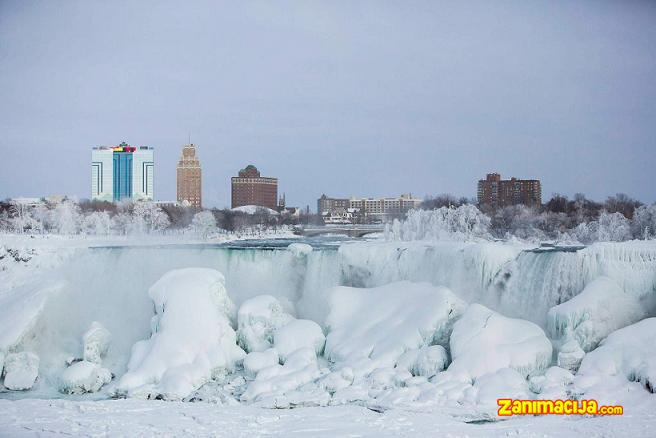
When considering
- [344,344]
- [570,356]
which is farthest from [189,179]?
[570,356]

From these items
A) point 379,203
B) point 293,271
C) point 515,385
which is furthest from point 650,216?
point 379,203

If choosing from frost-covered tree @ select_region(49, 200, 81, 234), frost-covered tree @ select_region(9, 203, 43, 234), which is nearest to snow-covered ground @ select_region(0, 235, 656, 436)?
frost-covered tree @ select_region(49, 200, 81, 234)

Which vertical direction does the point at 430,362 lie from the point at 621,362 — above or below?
below

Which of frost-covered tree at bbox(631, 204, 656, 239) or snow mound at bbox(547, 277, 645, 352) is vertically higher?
frost-covered tree at bbox(631, 204, 656, 239)

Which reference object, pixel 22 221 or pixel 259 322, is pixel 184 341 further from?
pixel 22 221

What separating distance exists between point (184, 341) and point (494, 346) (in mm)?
6439

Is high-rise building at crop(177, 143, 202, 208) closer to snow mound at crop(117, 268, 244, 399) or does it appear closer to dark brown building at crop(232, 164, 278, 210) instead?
dark brown building at crop(232, 164, 278, 210)

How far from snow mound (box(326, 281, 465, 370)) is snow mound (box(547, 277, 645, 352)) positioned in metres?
2.09

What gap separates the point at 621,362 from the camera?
1276 centimetres

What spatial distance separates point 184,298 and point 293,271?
14.3 ft

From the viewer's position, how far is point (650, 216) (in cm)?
3606

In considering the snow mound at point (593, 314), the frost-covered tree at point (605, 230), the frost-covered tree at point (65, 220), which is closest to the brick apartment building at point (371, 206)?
the frost-covered tree at point (605, 230)

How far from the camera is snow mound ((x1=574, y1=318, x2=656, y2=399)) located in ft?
39.5

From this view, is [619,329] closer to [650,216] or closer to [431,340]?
[431,340]
